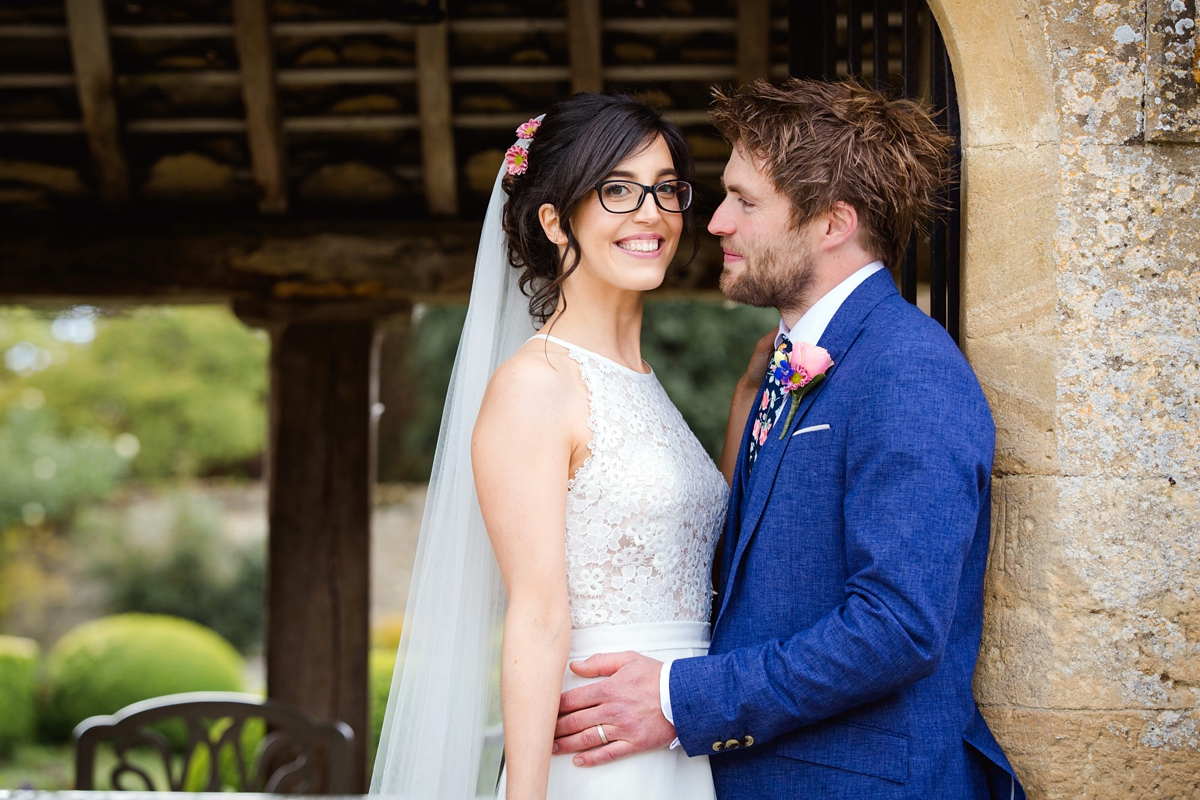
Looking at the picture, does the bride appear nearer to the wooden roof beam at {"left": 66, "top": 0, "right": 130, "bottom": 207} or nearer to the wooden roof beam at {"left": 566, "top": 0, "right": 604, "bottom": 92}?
the wooden roof beam at {"left": 566, "top": 0, "right": 604, "bottom": 92}

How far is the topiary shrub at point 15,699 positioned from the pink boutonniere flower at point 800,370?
9.25 metres

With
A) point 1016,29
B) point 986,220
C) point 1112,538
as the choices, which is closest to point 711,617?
point 1112,538

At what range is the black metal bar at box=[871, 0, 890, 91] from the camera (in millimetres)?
2164

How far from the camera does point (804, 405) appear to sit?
1788mm

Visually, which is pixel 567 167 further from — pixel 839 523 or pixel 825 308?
pixel 839 523

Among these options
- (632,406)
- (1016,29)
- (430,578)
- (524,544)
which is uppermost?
(1016,29)

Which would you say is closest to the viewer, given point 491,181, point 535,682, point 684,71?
point 535,682

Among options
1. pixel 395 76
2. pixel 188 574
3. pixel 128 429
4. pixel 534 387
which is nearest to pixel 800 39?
pixel 534 387

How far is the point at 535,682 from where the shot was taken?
1.76 metres

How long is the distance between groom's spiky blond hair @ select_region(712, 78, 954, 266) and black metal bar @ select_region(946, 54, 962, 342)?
0.10 metres

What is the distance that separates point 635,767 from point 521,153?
1.27 metres

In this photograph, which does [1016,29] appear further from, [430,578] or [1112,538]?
[430,578]

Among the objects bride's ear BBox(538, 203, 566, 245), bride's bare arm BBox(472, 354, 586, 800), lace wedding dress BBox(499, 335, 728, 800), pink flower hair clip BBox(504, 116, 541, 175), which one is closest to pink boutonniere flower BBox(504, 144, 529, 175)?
pink flower hair clip BBox(504, 116, 541, 175)

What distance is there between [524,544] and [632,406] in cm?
39
